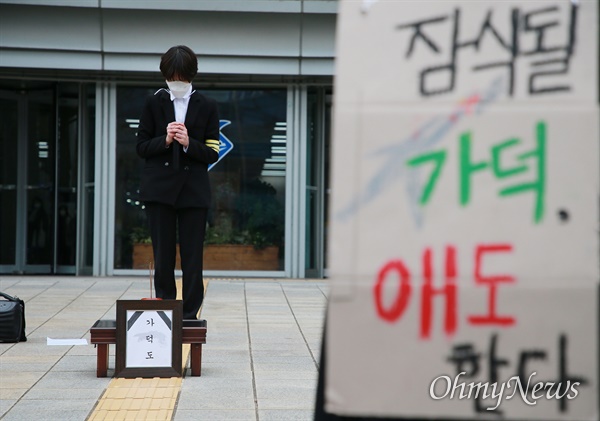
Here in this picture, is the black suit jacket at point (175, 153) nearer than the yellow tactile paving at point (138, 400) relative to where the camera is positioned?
No

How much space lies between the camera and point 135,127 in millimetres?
14977

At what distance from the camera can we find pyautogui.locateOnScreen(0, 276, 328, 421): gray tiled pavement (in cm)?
563

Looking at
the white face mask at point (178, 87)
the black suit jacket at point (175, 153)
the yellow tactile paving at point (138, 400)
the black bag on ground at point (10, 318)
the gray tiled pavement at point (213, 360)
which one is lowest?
the gray tiled pavement at point (213, 360)

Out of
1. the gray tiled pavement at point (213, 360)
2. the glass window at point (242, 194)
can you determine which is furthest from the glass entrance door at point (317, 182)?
the gray tiled pavement at point (213, 360)

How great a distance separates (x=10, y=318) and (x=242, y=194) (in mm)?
7523

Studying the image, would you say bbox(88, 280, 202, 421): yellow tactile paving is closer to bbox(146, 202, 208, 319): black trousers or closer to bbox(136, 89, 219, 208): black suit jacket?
bbox(146, 202, 208, 319): black trousers

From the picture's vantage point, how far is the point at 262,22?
47.6ft

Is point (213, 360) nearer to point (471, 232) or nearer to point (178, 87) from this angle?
point (178, 87)

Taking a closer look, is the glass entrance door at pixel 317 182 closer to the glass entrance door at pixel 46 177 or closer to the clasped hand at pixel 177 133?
the glass entrance door at pixel 46 177

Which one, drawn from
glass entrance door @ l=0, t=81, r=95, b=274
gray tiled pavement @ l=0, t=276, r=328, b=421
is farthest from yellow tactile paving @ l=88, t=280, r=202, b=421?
glass entrance door @ l=0, t=81, r=95, b=274

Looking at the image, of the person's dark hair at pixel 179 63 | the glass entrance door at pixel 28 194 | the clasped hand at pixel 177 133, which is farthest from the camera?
the glass entrance door at pixel 28 194

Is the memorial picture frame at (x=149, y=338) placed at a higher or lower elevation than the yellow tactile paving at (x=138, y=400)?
higher
